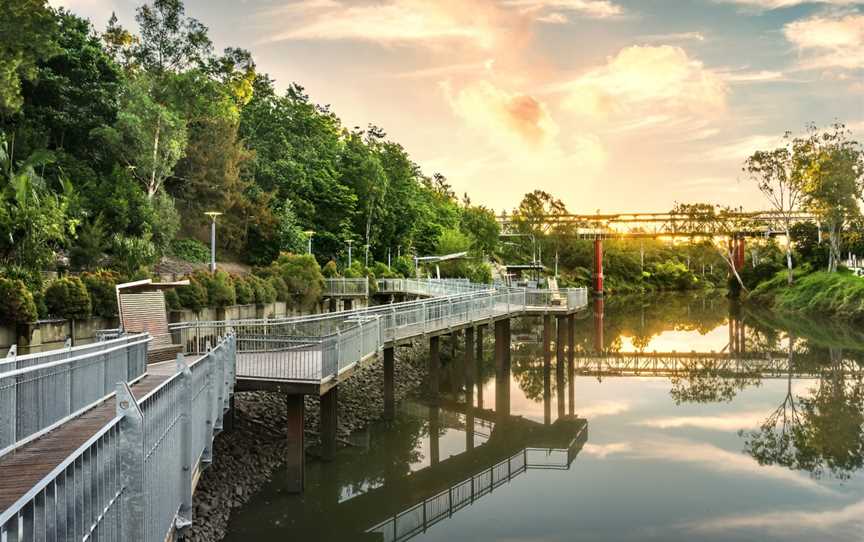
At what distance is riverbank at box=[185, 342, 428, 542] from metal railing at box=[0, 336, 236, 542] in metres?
5.15

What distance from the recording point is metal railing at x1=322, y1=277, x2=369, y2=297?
140 feet

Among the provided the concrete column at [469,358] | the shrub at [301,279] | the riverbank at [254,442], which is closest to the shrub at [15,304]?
the riverbank at [254,442]

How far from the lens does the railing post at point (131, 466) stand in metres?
4.97

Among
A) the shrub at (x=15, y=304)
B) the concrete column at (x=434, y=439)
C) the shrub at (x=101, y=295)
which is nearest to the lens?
the shrub at (x=15, y=304)

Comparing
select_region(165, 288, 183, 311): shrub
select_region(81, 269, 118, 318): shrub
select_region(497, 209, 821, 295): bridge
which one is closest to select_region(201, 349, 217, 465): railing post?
select_region(81, 269, 118, 318): shrub

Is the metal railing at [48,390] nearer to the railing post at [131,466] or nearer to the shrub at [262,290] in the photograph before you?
the railing post at [131,466]

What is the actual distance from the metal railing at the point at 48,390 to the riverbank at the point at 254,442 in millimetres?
3288

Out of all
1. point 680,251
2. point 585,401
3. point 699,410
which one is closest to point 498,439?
point 585,401

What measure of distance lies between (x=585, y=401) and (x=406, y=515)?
45.4ft

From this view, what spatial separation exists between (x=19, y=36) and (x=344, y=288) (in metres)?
21.6

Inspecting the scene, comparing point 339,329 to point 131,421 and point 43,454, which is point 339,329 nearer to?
point 43,454

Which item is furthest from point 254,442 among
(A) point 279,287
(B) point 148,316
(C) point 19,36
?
(C) point 19,36

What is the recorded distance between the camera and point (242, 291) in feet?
105

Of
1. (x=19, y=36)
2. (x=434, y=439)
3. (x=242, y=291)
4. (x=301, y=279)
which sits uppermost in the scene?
(x=19, y=36)
